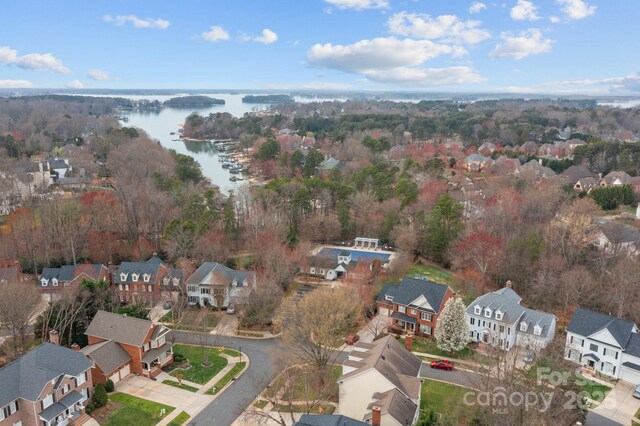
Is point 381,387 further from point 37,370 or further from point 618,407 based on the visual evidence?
point 37,370

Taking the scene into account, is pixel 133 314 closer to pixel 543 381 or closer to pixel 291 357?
pixel 291 357

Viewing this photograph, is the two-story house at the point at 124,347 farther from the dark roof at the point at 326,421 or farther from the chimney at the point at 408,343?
the chimney at the point at 408,343

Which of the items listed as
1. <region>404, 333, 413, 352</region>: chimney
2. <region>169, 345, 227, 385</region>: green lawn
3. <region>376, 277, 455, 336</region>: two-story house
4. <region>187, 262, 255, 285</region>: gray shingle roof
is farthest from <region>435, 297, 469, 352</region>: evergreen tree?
<region>187, 262, 255, 285</region>: gray shingle roof

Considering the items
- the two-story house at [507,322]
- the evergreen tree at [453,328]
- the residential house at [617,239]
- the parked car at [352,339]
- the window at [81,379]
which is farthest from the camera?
the residential house at [617,239]

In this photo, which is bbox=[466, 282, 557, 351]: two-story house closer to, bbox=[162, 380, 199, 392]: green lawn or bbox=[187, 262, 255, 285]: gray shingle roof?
bbox=[187, 262, 255, 285]: gray shingle roof

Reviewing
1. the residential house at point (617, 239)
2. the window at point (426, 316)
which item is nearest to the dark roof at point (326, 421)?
the window at point (426, 316)

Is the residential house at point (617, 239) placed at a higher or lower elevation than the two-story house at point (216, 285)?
higher
